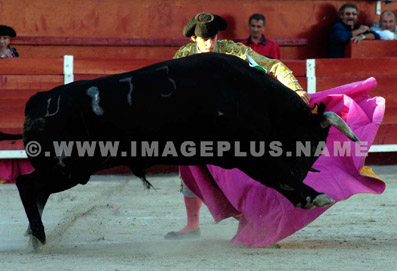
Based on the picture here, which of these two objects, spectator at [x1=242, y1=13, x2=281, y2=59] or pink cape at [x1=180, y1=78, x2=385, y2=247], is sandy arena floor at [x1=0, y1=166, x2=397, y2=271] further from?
spectator at [x1=242, y1=13, x2=281, y2=59]

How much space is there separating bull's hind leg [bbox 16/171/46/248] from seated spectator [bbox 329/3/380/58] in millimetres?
4378

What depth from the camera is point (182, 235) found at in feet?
13.8

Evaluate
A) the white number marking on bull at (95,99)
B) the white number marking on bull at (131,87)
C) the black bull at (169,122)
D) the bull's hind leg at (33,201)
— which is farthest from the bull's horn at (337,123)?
the bull's hind leg at (33,201)

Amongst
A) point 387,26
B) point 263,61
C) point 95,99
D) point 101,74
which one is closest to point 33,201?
point 95,99

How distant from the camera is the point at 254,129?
360cm

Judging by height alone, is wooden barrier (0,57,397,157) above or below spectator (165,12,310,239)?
below

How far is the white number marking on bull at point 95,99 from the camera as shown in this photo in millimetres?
3553

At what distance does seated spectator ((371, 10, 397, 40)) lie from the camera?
24.8ft

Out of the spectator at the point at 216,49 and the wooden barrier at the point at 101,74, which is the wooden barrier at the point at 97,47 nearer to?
the wooden barrier at the point at 101,74

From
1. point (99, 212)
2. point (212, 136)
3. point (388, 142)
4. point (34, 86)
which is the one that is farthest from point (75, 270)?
point (388, 142)

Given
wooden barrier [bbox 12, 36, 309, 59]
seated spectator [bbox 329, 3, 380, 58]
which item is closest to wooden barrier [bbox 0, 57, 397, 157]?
seated spectator [bbox 329, 3, 380, 58]

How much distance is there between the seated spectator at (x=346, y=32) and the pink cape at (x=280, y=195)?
338 cm

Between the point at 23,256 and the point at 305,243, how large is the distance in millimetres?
1304

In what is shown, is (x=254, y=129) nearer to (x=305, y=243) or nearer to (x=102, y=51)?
(x=305, y=243)
